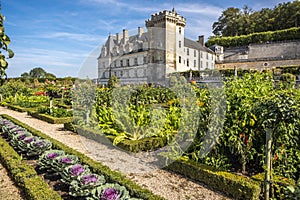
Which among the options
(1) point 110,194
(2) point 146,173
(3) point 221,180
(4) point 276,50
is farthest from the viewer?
(4) point 276,50

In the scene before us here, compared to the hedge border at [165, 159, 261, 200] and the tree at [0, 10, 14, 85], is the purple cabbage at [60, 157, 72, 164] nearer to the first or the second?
the hedge border at [165, 159, 261, 200]

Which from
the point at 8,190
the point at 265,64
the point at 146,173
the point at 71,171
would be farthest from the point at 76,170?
the point at 265,64

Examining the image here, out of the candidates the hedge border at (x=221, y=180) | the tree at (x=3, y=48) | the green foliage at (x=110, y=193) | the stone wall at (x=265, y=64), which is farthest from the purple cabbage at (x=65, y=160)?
the stone wall at (x=265, y=64)

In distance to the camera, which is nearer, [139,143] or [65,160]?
[65,160]

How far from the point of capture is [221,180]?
390cm

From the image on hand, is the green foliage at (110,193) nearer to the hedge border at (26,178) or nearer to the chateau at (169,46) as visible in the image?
the hedge border at (26,178)

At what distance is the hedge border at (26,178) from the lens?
11.2ft

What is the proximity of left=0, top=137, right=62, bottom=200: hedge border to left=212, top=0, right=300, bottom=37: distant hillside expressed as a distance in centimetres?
4665

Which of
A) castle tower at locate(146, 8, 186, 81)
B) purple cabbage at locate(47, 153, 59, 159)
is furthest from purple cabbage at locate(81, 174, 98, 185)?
castle tower at locate(146, 8, 186, 81)

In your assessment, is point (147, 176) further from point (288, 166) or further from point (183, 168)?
point (288, 166)

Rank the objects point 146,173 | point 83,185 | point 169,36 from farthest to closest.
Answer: point 169,36 → point 146,173 → point 83,185

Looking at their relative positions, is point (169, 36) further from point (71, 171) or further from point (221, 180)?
point (71, 171)

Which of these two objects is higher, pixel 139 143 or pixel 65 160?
pixel 65 160

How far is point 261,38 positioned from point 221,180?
1716 inches
